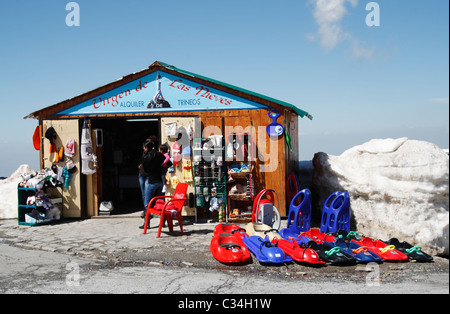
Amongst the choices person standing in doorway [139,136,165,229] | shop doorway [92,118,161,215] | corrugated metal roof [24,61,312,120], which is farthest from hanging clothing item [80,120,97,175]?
shop doorway [92,118,161,215]

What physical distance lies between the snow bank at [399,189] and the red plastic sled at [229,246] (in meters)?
2.99

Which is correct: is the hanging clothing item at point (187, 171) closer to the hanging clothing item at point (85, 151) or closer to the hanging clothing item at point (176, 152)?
the hanging clothing item at point (176, 152)

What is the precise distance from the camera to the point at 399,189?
8.57 meters

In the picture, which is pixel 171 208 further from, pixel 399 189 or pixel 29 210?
pixel 399 189

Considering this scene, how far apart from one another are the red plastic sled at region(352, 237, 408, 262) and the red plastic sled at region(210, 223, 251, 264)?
2.26m

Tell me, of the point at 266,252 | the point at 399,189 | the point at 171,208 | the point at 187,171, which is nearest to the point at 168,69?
the point at 187,171

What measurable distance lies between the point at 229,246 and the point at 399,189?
3.88 metres

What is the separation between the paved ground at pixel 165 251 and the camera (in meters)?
6.38

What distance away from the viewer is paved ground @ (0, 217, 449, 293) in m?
6.38

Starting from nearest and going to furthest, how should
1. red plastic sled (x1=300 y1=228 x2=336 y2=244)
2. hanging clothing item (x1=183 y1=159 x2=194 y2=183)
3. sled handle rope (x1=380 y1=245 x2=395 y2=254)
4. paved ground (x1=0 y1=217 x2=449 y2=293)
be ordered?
paved ground (x1=0 y1=217 x2=449 y2=293), sled handle rope (x1=380 y1=245 x2=395 y2=254), red plastic sled (x1=300 y1=228 x2=336 y2=244), hanging clothing item (x1=183 y1=159 x2=194 y2=183)

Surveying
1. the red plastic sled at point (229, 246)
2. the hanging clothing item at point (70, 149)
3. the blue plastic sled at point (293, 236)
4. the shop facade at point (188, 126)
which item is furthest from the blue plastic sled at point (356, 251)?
the hanging clothing item at point (70, 149)

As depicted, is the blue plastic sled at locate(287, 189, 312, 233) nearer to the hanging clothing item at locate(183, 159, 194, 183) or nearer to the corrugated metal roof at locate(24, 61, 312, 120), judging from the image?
the corrugated metal roof at locate(24, 61, 312, 120)

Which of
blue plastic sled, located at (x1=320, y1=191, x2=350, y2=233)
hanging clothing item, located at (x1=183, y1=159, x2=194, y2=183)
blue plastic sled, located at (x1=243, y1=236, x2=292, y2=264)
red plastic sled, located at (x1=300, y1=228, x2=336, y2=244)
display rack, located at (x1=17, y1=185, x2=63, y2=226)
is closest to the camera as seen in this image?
blue plastic sled, located at (x1=243, y1=236, x2=292, y2=264)

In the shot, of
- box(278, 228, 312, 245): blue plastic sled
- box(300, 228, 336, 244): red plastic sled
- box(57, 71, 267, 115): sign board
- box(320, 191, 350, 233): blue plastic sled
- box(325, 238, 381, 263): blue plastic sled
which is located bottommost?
box(325, 238, 381, 263): blue plastic sled
